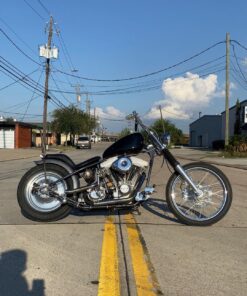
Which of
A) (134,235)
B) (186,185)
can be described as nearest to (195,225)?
(186,185)

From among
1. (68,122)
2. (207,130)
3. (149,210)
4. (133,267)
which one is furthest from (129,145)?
(207,130)

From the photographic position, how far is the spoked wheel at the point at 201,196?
7.05 meters

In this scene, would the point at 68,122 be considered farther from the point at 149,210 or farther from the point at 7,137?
the point at 149,210

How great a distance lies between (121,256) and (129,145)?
1.95 m

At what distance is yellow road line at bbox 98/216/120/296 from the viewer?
433 centimetres

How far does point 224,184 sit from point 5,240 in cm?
314

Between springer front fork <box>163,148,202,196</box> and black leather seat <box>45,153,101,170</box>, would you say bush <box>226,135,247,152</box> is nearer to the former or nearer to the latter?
springer front fork <box>163,148,202,196</box>

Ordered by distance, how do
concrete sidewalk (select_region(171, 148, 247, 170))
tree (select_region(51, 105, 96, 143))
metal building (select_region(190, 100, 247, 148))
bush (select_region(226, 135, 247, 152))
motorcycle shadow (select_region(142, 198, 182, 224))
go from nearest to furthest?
motorcycle shadow (select_region(142, 198, 182, 224))
concrete sidewalk (select_region(171, 148, 247, 170))
bush (select_region(226, 135, 247, 152))
metal building (select_region(190, 100, 247, 148))
tree (select_region(51, 105, 96, 143))

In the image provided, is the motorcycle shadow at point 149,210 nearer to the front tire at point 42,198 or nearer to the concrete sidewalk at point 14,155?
the front tire at point 42,198

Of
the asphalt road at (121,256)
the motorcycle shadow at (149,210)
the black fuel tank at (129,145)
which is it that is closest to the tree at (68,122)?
the motorcycle shadow at (149,210)

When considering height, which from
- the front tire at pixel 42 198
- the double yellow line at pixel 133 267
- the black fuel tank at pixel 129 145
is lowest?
the double yellow line at pixel 133 267

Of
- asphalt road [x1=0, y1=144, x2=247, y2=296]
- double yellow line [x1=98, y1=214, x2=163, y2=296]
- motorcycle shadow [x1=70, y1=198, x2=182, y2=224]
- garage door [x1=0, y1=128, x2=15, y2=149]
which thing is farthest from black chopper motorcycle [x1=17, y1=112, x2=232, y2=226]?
garage door [x1=0, y1=128, x2=15, y2=149]

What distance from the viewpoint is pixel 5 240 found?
20.1 feet

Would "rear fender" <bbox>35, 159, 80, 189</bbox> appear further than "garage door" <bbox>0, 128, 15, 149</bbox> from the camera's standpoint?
No
